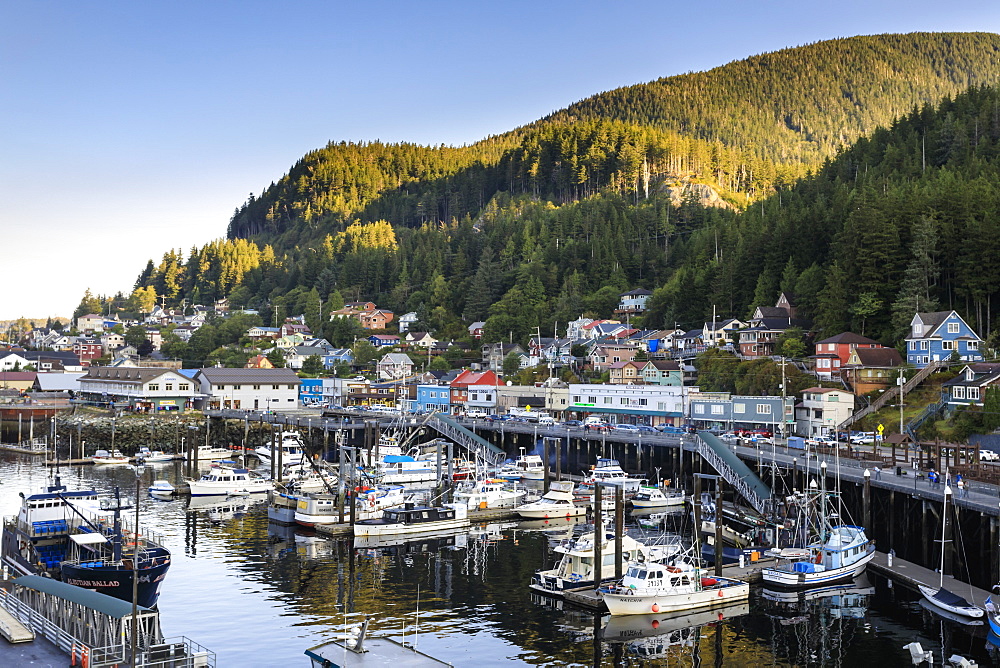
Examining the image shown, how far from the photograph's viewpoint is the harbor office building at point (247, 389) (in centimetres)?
11219

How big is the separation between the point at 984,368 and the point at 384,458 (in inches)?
1793

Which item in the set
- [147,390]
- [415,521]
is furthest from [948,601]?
[147,390]

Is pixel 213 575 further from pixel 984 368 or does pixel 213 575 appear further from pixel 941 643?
pixel 984 368

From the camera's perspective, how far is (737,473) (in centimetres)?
5394

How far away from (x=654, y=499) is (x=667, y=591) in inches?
922

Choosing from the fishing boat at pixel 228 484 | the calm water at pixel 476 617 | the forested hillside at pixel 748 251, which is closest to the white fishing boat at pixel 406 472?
the fishing boat at pixel 228 484

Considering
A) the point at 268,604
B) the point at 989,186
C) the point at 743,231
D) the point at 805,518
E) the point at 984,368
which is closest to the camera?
the point at 268,604

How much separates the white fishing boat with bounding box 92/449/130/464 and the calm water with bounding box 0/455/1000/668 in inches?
1434

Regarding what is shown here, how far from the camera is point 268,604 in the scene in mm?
35500

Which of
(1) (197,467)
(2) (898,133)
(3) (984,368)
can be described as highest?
(2) (898,133)

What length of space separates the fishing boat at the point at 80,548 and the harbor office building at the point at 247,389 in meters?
73.4

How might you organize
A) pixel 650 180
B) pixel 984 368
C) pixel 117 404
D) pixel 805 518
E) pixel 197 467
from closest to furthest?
1. pixel 805 518
2. pixel 984 368
3. pixel 197 467
4. pixel 117 404
5. pixel 650 180

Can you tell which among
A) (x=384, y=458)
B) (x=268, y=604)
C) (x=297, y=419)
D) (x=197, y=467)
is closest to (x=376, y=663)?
(x=268, y=604)

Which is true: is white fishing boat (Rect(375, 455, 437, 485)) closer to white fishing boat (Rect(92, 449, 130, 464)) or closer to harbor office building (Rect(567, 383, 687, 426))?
white fishing boat (Rect(92, 449, 130, 464))
